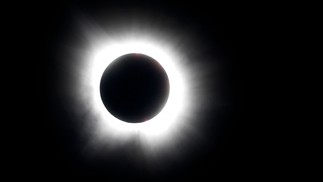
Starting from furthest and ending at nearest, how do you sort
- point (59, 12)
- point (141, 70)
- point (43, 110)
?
1. point (43, 110)
2. point (59, 12)
3. point (141, 70)

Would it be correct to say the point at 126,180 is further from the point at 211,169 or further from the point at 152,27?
the point at 152,27

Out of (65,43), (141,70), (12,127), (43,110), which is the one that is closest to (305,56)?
(141,70)

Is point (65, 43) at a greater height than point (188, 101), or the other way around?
point (65, 43)

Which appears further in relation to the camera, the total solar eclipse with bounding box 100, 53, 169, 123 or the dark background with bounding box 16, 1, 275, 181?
Answer: the dark background with bounding box 16, 1, 275, 181

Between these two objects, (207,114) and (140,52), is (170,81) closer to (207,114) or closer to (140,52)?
(140,52)

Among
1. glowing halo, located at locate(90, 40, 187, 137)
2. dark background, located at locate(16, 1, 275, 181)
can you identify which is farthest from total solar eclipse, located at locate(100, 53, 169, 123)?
dark background, located at locate(16, 1, 275, 181)

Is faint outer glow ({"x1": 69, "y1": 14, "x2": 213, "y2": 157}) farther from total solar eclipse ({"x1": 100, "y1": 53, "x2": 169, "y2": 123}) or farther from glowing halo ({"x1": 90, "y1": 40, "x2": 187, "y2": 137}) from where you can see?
total solar eclipse ({"x1": 100, "y1": 53, "x2": 169, "y2": 123})

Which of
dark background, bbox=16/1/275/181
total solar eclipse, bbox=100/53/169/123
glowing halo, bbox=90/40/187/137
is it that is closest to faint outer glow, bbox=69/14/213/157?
glowing halo, bbox=90/40/187/137
